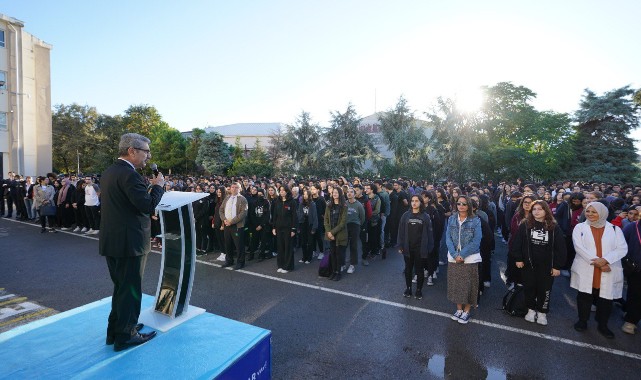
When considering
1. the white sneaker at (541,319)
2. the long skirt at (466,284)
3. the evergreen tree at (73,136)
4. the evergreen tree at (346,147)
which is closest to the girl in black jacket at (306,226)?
the long skirt at (466,284)

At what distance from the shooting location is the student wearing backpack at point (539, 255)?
5074mm

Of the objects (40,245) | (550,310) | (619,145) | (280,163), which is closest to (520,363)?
(550,310)

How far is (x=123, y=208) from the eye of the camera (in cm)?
306

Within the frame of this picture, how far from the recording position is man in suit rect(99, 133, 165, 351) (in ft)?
9.85

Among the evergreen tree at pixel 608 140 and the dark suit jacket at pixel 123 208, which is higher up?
the evergreen tree at pixel 608 140

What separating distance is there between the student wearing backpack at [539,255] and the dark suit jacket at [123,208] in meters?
5.31

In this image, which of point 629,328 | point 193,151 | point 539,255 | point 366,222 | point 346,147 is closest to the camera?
point 629,328

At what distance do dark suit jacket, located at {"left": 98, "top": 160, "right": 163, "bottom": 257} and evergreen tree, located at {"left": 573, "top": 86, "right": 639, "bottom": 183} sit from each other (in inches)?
1414

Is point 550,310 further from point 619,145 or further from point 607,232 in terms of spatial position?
point 619,145

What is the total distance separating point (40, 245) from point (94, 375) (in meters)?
9.48

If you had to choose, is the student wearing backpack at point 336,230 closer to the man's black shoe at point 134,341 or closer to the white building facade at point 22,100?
the man's black shoe at point 134,341

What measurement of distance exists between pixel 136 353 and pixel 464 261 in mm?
4534

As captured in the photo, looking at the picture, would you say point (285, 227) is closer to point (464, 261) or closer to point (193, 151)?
point (464, 261)

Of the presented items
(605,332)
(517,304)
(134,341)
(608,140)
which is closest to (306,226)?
(517,304)
